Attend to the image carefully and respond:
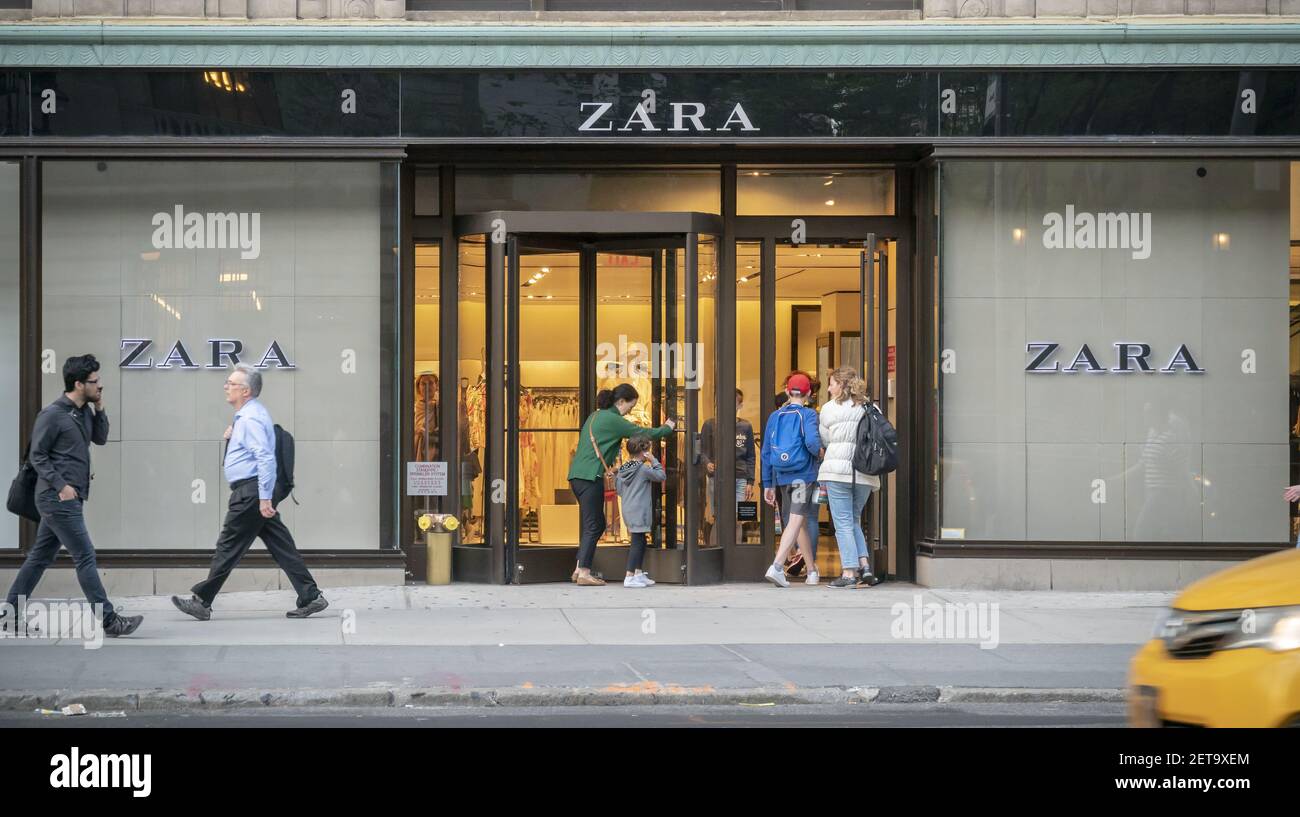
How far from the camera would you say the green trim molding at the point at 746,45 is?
13.4m

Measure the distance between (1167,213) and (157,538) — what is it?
985cm

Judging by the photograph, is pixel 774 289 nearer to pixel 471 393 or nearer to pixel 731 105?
pixel 731 105

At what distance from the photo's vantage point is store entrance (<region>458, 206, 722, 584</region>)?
46.7ft

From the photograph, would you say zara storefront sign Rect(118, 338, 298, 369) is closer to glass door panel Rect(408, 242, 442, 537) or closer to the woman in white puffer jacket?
glass door panel Rect(408, 242, 442, 537)

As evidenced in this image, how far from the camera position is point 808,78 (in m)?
13.6

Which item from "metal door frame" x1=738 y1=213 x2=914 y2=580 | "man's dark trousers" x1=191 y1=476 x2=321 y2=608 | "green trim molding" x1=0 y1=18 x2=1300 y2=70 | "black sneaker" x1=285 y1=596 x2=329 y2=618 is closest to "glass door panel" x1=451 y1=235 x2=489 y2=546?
"green trim molding" x1=0 y1=18 x2=1300 y2=70

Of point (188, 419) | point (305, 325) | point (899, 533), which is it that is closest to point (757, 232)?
point (899, 533)

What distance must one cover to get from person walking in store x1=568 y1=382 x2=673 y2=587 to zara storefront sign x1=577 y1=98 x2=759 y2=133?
2.45 metres

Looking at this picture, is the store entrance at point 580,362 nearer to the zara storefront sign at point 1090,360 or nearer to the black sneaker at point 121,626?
the zara storefront sign at point 1090,360

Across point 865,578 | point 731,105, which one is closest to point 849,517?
point 865,578

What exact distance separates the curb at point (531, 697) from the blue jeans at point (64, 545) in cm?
195

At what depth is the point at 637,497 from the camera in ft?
46.5

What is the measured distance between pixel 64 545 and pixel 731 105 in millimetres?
6870

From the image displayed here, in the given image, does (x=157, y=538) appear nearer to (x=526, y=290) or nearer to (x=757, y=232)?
(x=526, y=290)
